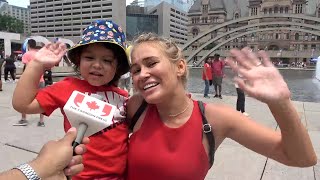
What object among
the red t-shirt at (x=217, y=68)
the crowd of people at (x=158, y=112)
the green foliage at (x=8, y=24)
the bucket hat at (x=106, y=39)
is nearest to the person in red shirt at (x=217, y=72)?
the red t-shirt at (x=217, y=68)

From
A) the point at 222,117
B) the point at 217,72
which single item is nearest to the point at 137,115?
the point at 222,117

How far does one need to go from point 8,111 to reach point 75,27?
114 m

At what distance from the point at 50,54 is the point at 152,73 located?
2.24ft

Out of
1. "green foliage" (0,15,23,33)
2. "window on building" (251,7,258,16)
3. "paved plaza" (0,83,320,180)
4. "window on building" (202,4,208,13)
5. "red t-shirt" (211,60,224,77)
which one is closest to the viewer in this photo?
"paved plaza" (0,83,320,180)

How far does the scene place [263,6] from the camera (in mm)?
98562

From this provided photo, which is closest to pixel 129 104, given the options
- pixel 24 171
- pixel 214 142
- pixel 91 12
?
pixel 214 142

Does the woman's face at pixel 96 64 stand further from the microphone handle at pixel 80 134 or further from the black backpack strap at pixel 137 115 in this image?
the microphone handle at pixel 80 134

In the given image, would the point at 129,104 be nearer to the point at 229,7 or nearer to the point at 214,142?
the point at 214,142

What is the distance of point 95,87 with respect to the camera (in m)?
2.03

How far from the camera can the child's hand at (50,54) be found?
1.89m

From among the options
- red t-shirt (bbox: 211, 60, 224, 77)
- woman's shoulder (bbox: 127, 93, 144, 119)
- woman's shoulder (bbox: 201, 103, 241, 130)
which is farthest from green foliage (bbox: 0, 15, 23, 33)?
woman's shoulder (bbox: 201, 103, 241, 130)

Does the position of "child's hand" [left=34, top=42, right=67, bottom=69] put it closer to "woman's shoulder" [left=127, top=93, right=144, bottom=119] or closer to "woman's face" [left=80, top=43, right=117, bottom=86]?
"woman's face" [left=80, top=43, right=117, bottom=86]

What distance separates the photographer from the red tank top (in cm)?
163

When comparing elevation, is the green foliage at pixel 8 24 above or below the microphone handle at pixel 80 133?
above
